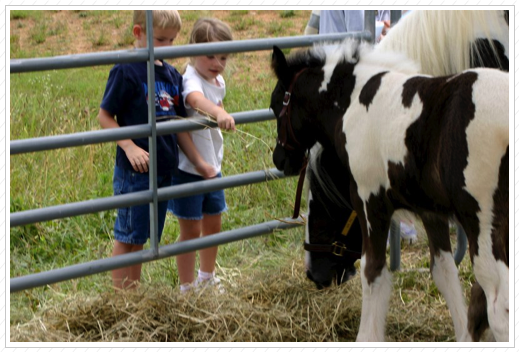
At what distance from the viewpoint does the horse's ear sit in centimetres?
323

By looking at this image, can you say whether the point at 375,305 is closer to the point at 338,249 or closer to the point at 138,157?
the point at 338,249

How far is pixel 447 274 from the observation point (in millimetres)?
3271

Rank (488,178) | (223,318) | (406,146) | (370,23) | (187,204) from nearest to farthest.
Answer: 1. (488,178)
2. (406,146)
3. (223,318)
4. (187,204)
5. (370,23)

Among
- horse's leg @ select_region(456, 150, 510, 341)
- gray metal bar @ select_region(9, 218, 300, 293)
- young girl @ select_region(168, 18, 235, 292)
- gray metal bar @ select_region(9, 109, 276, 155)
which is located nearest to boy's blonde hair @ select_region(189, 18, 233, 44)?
young girl @ select_region(168, 18, 235, 292)

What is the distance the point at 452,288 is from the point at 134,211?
1507mm

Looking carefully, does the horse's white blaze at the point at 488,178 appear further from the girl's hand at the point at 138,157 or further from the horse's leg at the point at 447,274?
the girl's hand at the point at 138,157

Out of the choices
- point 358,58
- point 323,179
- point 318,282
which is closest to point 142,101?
point 323,179

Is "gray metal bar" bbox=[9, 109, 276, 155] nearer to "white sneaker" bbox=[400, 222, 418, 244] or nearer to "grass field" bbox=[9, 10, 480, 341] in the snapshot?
"grass field" bbox=[9, 10, 480, 341]

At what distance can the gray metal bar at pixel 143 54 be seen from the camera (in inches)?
124

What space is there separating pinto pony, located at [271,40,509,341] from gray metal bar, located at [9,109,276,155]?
1.38ft

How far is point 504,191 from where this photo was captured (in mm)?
2584

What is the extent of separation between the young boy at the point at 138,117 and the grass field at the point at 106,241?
29cm

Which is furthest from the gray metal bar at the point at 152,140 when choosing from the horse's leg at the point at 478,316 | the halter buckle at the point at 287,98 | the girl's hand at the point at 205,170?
the horse's leg at the point at 478,316

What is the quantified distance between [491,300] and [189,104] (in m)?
1.73
